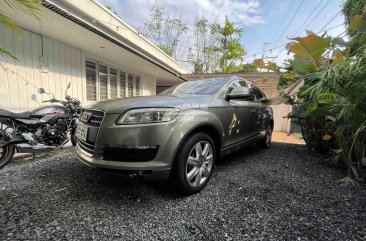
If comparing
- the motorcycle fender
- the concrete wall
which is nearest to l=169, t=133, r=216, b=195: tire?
the motorcycle fender

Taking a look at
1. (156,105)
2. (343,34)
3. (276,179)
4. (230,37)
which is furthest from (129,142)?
(230,37)

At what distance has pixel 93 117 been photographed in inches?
89.4

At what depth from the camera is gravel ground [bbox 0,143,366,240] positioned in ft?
5.65

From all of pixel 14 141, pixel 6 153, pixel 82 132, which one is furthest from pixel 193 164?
pixel 6 153

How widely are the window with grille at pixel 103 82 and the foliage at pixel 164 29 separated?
11848 mm

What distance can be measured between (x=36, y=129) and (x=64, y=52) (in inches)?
101

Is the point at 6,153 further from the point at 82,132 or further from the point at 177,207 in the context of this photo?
the point at 177,207

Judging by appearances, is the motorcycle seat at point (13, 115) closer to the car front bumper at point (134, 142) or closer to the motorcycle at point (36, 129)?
the motorcycle at point (36, 129)

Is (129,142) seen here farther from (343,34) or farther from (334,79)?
(343,34)

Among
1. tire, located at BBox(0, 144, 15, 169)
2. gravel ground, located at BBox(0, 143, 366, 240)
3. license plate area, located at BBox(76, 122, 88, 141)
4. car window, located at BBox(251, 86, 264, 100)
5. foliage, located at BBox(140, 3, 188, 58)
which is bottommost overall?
gravel ground, located at BBox(0, 143, 366, 240)

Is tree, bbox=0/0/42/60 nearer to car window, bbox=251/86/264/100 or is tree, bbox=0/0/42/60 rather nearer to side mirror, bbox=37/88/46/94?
side mirror, bbox=37/88/46/94

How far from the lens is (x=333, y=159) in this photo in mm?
3627

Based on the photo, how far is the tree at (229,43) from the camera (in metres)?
11.7

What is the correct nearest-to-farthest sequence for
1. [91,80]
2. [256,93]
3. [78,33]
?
[256,93], [78,33], [91,80]
